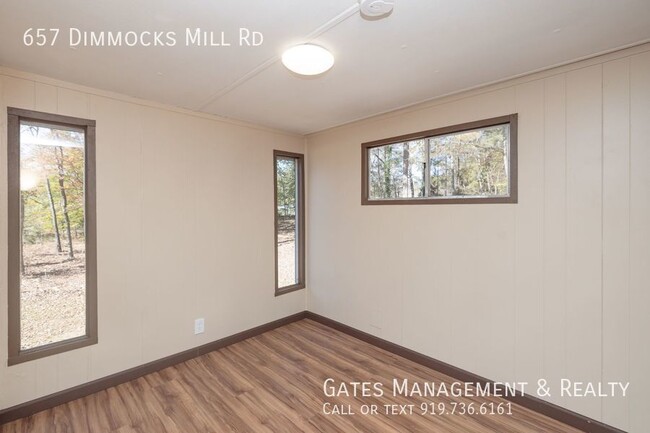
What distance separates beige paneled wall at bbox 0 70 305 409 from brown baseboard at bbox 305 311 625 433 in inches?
41.7

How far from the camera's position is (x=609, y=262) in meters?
1.88

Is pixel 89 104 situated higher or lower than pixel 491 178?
higher

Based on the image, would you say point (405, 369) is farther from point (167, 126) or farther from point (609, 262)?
point (167, 126)

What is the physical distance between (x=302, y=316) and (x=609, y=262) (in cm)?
316

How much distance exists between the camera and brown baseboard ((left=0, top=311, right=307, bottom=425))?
6.77 feet

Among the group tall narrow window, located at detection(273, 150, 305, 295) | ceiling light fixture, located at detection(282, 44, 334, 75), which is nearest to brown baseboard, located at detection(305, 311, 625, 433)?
tall narrow window, located at detection(273, 150, 305, 295)

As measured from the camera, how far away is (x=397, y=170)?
3062 mm

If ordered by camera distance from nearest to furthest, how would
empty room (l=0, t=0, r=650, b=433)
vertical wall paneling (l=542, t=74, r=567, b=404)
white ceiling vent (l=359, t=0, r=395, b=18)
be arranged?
white ceiling vent (l=359, t=0, r=395, b=18), empty room (l=0, t=0, r=650, b=433), vertical wall paneling (l=542, t=74, r=567, b=404)

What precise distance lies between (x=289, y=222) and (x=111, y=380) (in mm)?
2353

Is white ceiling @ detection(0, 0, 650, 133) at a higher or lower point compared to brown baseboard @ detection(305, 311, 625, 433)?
higher

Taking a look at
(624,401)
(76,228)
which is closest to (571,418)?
(624,401)

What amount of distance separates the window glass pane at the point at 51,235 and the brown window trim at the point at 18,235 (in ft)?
0.19

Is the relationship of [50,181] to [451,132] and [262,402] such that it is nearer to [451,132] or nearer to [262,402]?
[262,402]

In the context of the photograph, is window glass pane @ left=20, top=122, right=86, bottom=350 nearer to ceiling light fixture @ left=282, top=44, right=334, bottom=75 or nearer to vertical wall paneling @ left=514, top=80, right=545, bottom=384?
ceiling light fixture @ left=282, top=44, right=334, bottom=75
